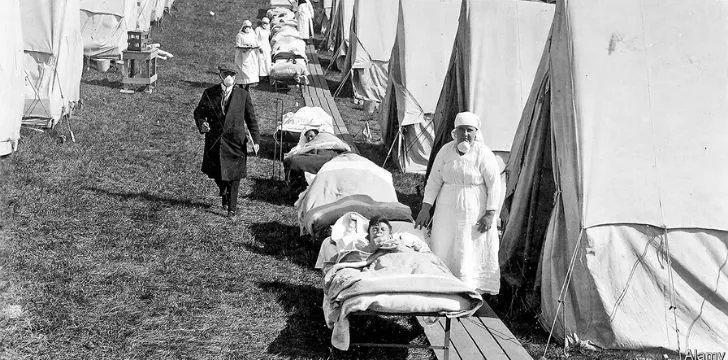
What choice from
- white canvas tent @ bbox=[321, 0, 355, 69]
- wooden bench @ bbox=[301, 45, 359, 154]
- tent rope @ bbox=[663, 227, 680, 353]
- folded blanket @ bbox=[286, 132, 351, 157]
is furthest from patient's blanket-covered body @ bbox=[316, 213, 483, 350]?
white canvas tent @ bbox=[321, 0, 355, 69]

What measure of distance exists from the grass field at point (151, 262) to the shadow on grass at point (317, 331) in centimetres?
1

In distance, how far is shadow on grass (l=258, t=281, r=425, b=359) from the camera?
611cm

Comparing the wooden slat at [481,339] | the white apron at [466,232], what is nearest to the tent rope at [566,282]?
the wooden slat at [481,339]

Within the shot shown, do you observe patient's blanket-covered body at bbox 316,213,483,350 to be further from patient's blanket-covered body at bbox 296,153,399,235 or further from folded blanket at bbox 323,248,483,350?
patient's blanket-covered body at bbox 296,153,399,235

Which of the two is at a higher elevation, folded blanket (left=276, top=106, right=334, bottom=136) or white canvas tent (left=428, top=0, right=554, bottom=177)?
white canvas tent (left=428, top=0, right=554, bottom=177)

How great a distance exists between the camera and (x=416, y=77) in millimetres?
12984

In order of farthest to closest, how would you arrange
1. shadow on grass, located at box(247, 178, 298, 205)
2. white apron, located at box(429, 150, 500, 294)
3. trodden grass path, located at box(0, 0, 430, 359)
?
shadow on grass, located at box(247, 178, 298, 205) < white apron, located at box(429, 150, 500, 294) < trodden grass path, located at box(0, 0, 430, 359)

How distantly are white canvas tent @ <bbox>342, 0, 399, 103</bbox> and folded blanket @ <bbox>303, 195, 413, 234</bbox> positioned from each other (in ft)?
29.1

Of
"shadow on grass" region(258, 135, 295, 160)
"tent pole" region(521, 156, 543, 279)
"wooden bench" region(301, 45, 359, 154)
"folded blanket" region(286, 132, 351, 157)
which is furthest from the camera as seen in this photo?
"wooden bench" region(301, 45, 359, 154)

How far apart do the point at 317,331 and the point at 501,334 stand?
1.39 m

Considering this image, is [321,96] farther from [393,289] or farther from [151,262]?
[393,289]

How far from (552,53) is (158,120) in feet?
28.7

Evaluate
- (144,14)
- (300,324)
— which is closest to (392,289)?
(300,324)

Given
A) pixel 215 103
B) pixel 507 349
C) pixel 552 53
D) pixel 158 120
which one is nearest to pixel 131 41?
pixel 158 120
